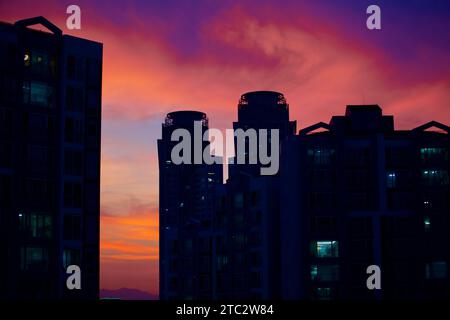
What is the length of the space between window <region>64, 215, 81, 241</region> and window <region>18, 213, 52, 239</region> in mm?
2055

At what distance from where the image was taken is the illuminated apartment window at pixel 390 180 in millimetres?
103938

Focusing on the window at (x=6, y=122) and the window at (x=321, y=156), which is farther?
the window at (x=321, y=156)

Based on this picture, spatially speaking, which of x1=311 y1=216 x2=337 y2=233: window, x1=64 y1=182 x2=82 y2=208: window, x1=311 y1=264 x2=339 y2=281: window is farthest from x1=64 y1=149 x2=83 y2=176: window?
x1=311 y1=264 x2=339 y2=281: window

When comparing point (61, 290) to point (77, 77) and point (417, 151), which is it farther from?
point (417, 151)

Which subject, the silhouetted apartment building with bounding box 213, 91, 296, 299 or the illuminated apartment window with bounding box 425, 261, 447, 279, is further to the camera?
the silhouetted apartment building with bounding box 213, 91, 296, 299

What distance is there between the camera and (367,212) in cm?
10212

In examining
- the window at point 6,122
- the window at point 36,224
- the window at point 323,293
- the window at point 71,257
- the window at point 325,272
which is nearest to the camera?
the window at point 36,224

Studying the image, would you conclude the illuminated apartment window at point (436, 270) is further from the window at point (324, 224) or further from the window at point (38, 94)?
the window at point (38, 94)

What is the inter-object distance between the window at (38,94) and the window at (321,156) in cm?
4018

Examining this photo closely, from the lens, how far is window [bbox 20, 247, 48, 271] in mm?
73787

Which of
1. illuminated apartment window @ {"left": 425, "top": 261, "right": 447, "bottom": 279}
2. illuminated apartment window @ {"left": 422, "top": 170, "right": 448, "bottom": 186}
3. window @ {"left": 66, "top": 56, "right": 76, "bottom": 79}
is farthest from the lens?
illuminated apartment window @ {"left": 422, "top": 170, "right": 448, "bottom": 186}

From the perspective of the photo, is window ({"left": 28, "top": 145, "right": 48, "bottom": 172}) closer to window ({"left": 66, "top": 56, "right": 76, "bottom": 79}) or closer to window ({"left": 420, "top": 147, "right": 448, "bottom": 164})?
window ({"left": 66, "top": 56, "right": 76, "bottom": 79})

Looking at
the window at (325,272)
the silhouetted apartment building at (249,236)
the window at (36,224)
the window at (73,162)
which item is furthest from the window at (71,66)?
the window at (325,272)
